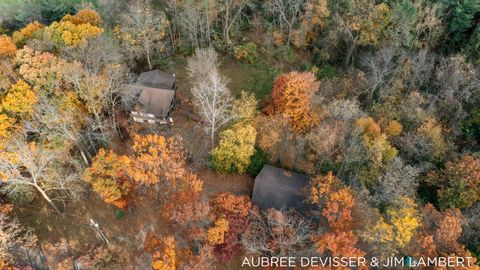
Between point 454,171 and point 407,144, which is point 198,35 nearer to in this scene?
point 407,144

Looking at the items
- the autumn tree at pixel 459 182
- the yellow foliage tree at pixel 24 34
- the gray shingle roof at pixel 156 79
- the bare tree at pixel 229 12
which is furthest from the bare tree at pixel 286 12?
the yellow foliage tree at pixel 24 34

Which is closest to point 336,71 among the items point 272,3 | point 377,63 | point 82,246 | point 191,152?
point 377,63

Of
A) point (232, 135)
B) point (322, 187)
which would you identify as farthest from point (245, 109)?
point (322, 187)

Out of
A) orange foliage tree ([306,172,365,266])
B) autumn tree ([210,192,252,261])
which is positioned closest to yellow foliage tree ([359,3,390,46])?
orange foliage tree ([306,172,365,266])

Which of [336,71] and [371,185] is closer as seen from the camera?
[371,185]

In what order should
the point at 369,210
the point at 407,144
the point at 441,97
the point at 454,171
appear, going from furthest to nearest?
the point at 441,97 < the point at 407,144 < the point at 454,171 < the point at 369,210

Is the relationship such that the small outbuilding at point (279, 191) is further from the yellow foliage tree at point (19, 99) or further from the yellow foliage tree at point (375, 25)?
the yellow foliage tree at point (19, 99)

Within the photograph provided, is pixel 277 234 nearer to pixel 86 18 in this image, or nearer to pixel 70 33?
pixel 70 33
